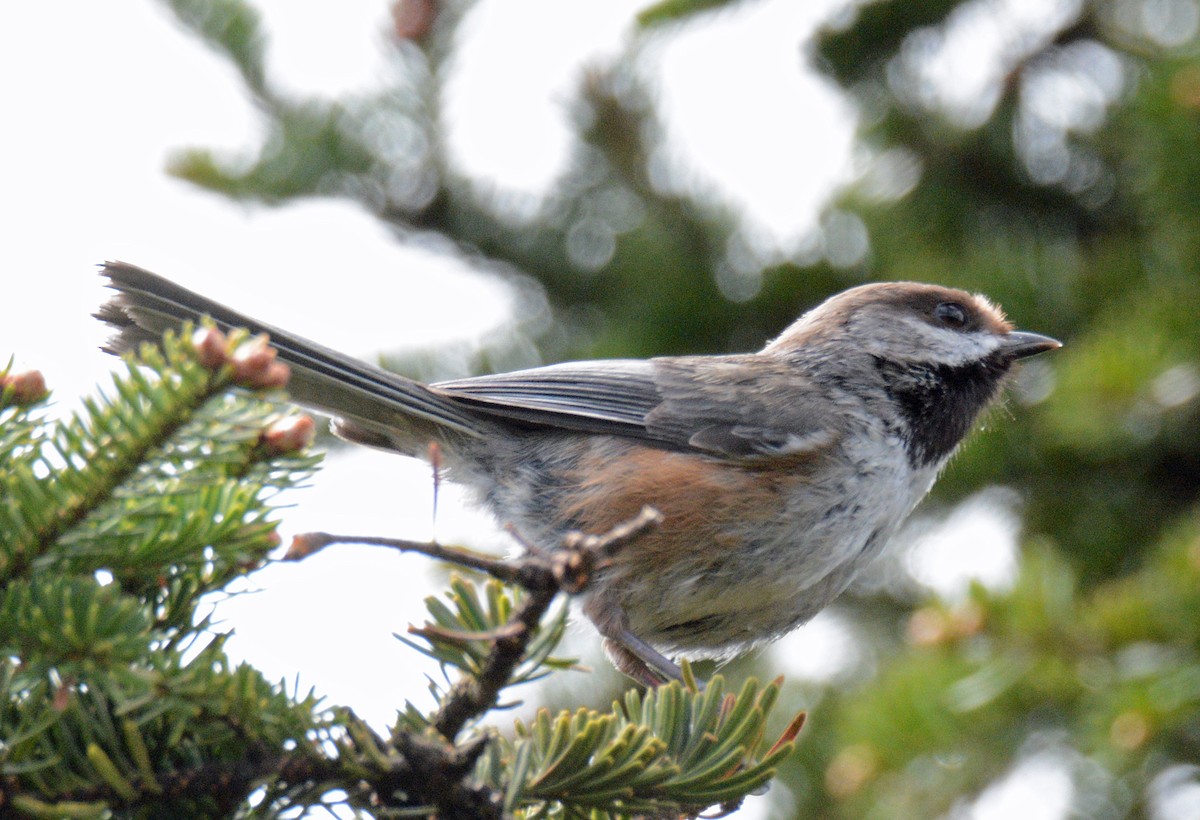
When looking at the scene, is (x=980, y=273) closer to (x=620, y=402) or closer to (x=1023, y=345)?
(x=1023, y=345)

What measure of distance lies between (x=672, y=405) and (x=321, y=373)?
4.12 feet

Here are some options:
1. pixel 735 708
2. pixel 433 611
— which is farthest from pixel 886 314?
pixel 433 611

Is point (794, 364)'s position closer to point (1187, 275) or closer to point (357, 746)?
point (1187, 275)

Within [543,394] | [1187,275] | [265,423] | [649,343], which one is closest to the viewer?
[265,423]

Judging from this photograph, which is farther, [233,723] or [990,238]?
[990,238]

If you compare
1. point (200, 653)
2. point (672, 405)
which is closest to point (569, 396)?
point (672, 405)

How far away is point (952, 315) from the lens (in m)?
4.26

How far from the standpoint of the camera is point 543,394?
12.6ft

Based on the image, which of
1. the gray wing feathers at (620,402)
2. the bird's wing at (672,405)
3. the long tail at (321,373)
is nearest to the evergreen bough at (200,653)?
the long tail at (321,373)

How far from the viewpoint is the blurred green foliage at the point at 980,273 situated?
11.8 feet

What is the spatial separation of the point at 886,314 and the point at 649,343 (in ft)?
3.28

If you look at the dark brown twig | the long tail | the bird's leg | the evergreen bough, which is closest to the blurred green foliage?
the bird's leg

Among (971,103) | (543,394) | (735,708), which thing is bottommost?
(735,708)

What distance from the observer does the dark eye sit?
4250mm
